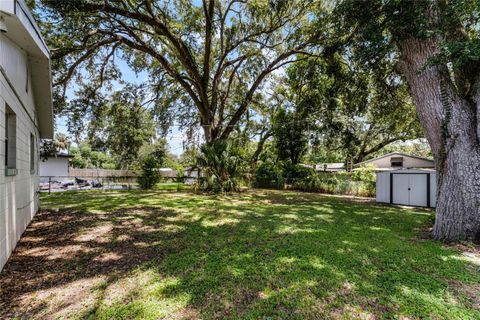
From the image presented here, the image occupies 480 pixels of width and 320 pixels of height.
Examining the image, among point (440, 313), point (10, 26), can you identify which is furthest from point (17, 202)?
point (440, 313)

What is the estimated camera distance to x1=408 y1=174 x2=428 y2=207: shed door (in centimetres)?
921

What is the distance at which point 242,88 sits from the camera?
1573 cm

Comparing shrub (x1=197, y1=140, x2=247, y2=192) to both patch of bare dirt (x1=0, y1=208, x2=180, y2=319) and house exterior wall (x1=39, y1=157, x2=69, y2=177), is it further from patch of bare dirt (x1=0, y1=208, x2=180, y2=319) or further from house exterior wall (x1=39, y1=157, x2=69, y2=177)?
house exterior wall (x1=39, y1=157, x2=69, y2=177)

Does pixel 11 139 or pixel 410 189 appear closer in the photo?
pixel 11 139

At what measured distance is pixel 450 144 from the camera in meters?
4.70

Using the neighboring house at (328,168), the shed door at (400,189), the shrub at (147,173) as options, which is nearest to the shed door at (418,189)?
the shed door at (400,189)

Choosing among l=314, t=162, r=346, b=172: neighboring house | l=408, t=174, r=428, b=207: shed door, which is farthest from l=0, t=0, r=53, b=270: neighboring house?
l=314, t=162, r=346, b=172: neighboring house

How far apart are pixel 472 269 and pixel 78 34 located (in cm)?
1198

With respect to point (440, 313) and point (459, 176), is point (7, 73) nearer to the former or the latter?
point (440, 313)

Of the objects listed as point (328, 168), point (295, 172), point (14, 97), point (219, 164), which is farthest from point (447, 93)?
point (328, 168)

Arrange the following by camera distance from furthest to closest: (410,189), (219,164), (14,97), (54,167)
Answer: (54,167) → (219,164) → (410,189) → (14,97)

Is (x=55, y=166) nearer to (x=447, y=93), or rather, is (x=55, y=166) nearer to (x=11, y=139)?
(x=11, y=139)

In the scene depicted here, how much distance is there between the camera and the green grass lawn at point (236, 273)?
2.38 metres

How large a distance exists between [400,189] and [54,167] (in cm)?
2424
